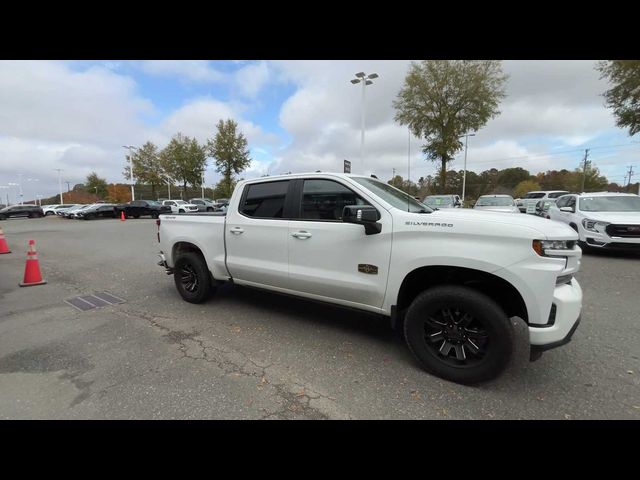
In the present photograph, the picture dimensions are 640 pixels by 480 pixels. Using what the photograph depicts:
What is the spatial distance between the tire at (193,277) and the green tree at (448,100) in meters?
25.1

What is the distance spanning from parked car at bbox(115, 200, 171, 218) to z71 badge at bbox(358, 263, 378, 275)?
31.1 m

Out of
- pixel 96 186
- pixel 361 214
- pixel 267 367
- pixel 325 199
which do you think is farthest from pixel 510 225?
pixel 96 186

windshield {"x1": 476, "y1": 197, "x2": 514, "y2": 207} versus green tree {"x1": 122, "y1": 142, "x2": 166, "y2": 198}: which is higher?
green tree {"x1": 122, "y1": 142, "x2": 166, "y2": 198}

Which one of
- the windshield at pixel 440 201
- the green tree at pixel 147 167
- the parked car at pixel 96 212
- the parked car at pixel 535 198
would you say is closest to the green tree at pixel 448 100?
the parked car at pixel 535 198

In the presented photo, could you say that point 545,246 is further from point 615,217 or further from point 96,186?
point 96,186

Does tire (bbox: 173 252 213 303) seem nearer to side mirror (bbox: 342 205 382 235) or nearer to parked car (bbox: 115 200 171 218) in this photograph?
side mirror (bbox: 342 205 382 235)

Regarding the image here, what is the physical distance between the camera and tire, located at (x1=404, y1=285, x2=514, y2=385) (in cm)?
252

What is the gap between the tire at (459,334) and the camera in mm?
2518

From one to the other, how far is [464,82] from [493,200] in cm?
1579

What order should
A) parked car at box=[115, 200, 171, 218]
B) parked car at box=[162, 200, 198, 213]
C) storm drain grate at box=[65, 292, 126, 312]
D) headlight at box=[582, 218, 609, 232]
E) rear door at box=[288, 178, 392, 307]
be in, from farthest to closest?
parked car at box=[162, 200, 198, 213]
parked car at box=[115, 200, 171, 218]
headlight at box=[582, 218, 609, 232]
storm drain grate at box=[65, 292, 126, 312]
rear door at box=[288, 178, 392, 307]

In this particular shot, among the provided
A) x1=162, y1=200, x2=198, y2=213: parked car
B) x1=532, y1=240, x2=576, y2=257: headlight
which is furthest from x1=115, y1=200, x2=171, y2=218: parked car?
x1=532, y1=240, x2=576, y2=257: headlight

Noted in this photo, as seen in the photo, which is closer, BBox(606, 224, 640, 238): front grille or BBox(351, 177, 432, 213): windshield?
BBox(351, 177, 432, 213): windshield
